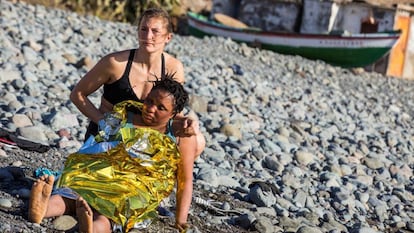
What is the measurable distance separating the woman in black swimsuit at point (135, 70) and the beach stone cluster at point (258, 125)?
25.6 inches

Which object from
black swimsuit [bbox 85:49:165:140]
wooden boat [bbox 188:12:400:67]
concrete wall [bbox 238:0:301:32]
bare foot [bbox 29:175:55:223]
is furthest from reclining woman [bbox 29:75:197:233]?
concrete wall [bbox 238:0:301:32]

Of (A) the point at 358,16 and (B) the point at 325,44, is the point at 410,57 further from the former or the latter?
(B) the point at 325,44

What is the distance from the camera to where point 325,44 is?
18.1 metres

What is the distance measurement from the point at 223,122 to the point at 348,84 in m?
7.66

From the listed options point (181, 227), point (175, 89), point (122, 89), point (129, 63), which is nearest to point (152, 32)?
point (129, 63)

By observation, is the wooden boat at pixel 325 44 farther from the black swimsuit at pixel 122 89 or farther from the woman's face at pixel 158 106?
the woman's face at pixel 158 106

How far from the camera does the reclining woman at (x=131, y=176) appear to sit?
13.4 feet

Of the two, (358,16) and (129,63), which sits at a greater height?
(129,63)

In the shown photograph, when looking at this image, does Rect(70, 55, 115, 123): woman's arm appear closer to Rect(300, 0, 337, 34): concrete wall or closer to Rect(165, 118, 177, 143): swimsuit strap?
Rect(165, 118, 177, 143): swimsuit strap

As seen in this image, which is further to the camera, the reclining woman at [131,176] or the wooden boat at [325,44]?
the wooden boat at [325,44]

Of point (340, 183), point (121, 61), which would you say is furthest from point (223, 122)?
point (121, 61)

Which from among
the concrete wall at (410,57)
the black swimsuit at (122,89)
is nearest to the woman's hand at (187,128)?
the black swimsuit at (122,89)

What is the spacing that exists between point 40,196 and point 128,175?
51 cm

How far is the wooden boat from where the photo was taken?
59.1ft
